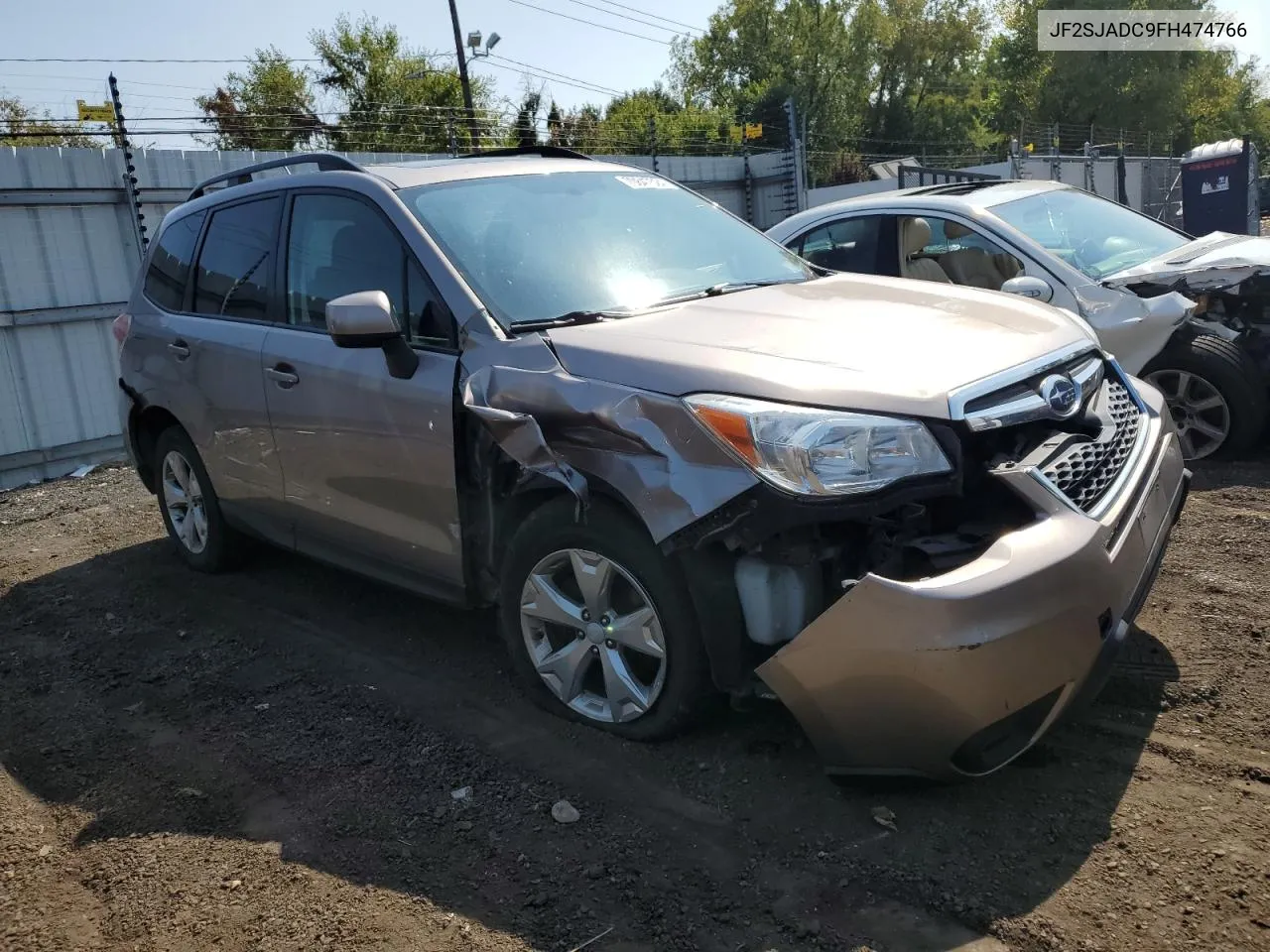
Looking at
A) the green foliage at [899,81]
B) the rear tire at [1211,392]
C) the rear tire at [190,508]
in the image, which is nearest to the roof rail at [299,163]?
the rear tire at [190,508]

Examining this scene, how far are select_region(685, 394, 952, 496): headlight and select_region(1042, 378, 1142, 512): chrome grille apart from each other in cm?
39

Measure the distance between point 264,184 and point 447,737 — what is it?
259cm

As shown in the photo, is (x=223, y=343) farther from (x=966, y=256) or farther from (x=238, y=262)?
(x=966, y=256)

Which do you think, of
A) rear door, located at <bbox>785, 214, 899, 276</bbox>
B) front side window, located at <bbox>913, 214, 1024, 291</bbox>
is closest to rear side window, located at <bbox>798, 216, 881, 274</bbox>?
rear door, located at <bbox>785, 214, 899, 276</bbox>

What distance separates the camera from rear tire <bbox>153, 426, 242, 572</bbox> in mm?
5293

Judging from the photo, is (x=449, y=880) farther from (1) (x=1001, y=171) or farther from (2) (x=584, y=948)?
(1) (x=1001, y=171)

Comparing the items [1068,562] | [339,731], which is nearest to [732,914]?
[1068,562]

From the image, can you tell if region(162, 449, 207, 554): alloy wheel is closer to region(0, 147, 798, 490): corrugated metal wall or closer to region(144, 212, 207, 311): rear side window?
region(144, 212, 207, 311): rear side window

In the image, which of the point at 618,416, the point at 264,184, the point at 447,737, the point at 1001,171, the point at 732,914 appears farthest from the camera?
the point at 1001,171

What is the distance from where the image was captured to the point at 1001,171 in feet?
74.5

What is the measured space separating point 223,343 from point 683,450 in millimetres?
2684

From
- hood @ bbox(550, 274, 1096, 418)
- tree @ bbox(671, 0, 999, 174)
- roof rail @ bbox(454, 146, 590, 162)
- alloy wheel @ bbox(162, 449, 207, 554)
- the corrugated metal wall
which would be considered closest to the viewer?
hood @ bbox(550, 274, 1096, 418)

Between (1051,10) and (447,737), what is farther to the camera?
(1051,10)

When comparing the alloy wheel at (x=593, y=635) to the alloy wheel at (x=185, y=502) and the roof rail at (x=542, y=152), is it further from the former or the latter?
the alloy wheel at (x=185, y=502)
